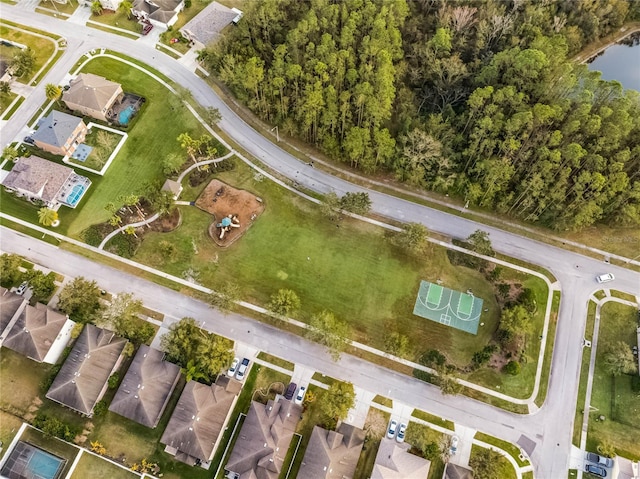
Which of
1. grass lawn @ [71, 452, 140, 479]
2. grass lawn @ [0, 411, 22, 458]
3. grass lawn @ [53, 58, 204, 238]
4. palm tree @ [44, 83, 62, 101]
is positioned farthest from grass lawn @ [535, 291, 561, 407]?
palm tree @ [44, 83, 62, 101]

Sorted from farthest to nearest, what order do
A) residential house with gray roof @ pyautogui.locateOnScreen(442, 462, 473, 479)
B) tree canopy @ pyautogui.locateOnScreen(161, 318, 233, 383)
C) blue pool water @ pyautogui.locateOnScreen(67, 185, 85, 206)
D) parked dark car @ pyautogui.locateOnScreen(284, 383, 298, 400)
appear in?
1. blue pool water @ pyautogui.locateOnScreen(67, 185, 85, 206)
2. parked dark car @ pyautogui.locateOnScreen(284, 383, 298, 400)
3. tree canopy @ pyautogui.locateOnScreen(161, 318, 233, 383)
4. residential house with gray roof @ pyautogui.locateOnScreen(442, 462, 473, 479)

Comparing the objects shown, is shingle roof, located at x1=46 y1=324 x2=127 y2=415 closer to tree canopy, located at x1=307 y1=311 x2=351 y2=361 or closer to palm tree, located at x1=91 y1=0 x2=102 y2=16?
tree canopy, located at x1=307 y1=311 x2=351 y2=361

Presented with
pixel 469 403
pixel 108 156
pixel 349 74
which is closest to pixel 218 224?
pixel 108 156

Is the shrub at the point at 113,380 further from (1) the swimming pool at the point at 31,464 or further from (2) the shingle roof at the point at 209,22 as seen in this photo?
(2) the shingle roof at the point at 209,22

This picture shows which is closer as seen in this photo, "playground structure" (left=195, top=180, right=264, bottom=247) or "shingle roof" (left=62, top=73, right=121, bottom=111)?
"playground structure" (left=195, top=180, right=264, bottom=247)

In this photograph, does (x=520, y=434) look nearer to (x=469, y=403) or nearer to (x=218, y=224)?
(x=469, y=403)

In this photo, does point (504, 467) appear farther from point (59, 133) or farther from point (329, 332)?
point (59, 133)

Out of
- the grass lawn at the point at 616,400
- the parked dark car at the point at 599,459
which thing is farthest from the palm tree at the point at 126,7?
the parked dark car at the point at 599,459
